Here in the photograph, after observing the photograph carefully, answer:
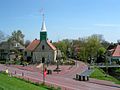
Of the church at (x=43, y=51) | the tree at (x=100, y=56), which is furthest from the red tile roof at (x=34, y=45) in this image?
the tree at (x=100, y=56)

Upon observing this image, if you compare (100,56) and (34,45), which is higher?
(34,45)

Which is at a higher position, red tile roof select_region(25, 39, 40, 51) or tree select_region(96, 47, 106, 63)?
red tile roof select_region(25, 39, 40, 51)

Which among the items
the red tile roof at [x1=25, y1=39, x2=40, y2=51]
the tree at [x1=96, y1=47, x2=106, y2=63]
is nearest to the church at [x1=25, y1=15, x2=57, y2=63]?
the red tile roof at [x1=25, y1=39, x2=40, y2=51]

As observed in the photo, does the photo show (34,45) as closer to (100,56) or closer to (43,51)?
(43,51)

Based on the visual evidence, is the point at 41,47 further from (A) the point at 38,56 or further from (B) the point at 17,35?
(B) the point at 17,35

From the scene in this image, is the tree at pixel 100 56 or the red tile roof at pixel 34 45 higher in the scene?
the red tile roof at pixel 34 45

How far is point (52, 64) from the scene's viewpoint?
93.2m

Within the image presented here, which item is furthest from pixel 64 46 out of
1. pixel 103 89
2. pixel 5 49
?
pixel 103 89

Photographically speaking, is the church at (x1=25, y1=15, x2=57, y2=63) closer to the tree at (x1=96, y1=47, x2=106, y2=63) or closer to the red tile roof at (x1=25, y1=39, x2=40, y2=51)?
the red tile roof at (x1=25, y1=39, x2=40, y2=51)

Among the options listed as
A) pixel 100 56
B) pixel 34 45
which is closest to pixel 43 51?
Result: pixel 34 45

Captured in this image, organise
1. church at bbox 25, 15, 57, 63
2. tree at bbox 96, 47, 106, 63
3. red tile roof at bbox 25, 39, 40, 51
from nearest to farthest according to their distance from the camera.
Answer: church at bbox 25, 15, 57, 63
red tile roof at bbox 25, 39, 40, 51
tree at bbox 96, 47, 106, 63

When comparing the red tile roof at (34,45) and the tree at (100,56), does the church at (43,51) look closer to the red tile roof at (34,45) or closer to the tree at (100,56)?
the red tile roof at (34,45)

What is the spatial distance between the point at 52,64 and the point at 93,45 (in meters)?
26.5

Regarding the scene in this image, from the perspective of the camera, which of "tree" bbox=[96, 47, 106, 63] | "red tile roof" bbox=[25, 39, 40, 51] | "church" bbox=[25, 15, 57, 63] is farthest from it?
"tree" bbox=[96, 47, 106, 63]
